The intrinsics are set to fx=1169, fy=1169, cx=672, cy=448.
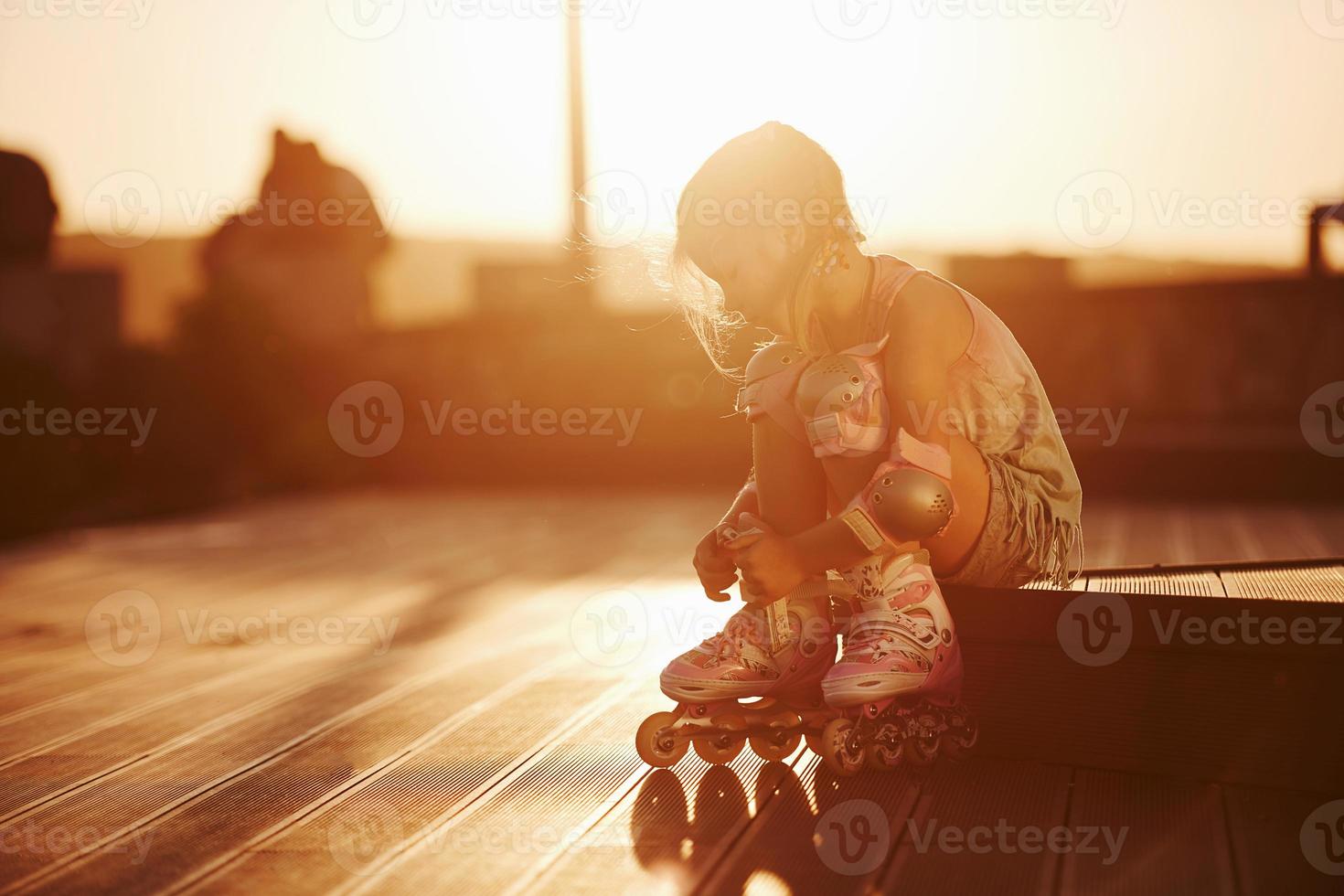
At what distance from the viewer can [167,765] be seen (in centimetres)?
195

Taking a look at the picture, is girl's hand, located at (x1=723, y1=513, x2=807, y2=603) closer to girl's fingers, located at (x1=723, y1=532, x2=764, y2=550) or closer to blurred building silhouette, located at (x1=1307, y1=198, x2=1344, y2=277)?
girl's fingers, located at (x1=723, y1=532, x2=764, y2=550)

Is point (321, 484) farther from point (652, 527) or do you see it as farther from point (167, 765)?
point (167, 765)

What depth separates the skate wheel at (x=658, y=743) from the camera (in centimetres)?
182

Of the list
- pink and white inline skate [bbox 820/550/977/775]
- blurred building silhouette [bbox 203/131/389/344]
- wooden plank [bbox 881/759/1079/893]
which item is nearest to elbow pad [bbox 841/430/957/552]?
pink and white inline skate [bbox 820/550/977/775]

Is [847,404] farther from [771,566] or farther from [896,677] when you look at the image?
[896,677]

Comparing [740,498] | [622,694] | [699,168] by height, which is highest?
[699,168]

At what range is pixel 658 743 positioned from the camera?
182 cm

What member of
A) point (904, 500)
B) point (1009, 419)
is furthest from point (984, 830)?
point (1009, 419)

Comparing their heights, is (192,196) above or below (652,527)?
above

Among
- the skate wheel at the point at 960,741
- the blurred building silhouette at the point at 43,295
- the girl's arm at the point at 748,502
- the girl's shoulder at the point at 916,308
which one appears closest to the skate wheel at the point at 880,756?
the skate wheel at the point at 960,741

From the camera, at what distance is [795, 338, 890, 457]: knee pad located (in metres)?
1.76

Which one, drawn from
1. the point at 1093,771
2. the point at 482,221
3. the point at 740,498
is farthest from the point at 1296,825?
the point at 482,221

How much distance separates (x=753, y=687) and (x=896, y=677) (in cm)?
26

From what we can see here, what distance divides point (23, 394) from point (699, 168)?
203 inches
